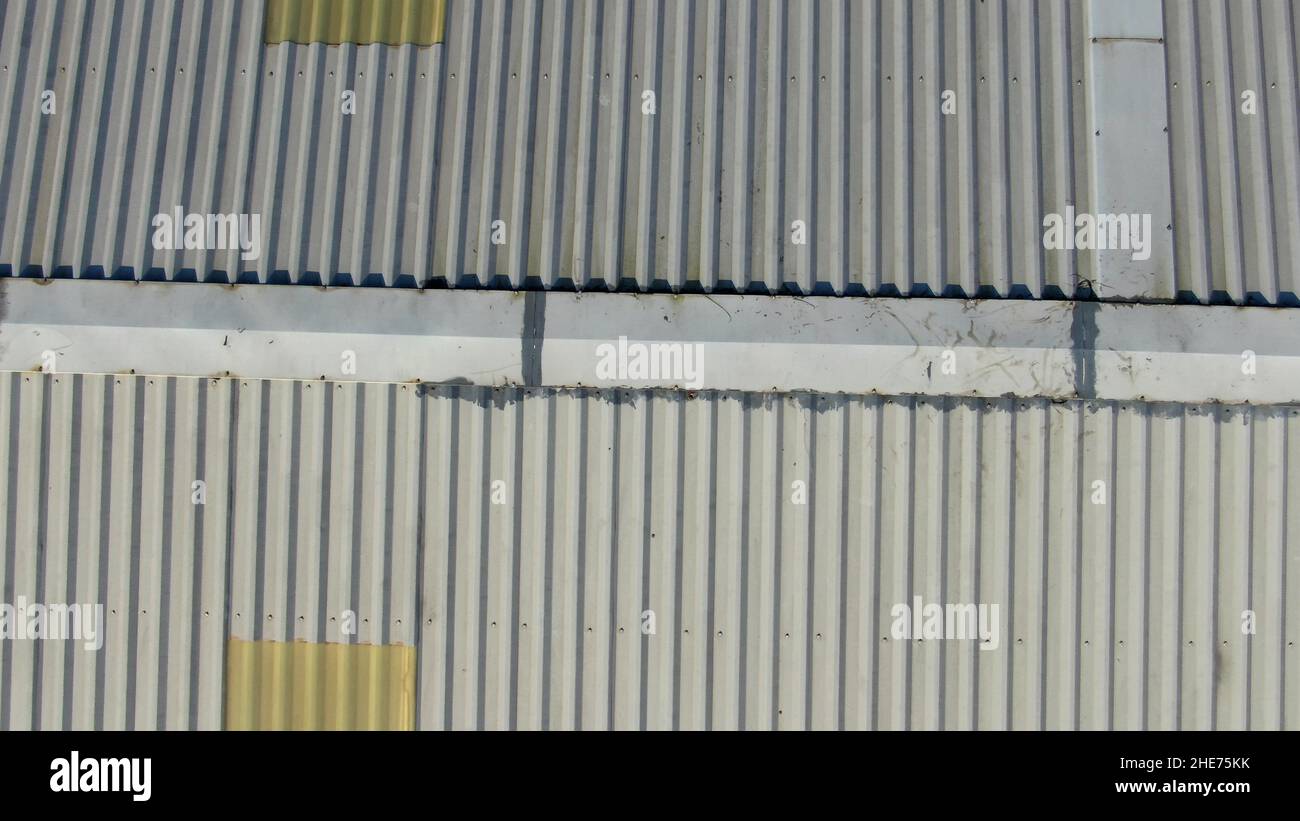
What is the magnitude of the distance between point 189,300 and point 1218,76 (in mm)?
7678

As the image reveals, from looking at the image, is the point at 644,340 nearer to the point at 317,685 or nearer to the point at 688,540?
the point at 688,540

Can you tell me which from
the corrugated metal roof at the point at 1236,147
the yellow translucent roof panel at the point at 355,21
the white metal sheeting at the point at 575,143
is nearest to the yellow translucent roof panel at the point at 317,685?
the white metal sheeting at the point at 575,143

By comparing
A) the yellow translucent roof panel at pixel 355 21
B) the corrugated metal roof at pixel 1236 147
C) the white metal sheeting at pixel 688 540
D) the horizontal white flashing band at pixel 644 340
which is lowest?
the white metal sheeting at pixel 688 540

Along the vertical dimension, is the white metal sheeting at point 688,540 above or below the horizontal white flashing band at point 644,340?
below

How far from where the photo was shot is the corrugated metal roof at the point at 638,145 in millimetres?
5484

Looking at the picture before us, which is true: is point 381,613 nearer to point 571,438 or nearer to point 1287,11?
point 571,438

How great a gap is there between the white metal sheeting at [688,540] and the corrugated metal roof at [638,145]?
39.5 inches

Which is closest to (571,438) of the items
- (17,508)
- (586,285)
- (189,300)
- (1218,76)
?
(586,285)

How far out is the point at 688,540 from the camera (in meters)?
5.42

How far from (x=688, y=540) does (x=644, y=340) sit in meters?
1.45

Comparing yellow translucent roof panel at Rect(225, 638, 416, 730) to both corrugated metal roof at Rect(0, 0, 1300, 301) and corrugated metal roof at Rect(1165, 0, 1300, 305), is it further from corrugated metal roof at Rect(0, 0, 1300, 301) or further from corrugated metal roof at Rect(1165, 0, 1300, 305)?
corrugated metal roof at Rect(1165, 0, 1300, 305)

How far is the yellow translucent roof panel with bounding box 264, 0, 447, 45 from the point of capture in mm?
5715

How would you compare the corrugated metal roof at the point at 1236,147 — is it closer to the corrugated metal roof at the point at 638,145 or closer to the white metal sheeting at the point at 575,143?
the corrugated metal roof at the point at 638,145

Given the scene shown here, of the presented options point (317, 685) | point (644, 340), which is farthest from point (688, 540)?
point (317, 685)
